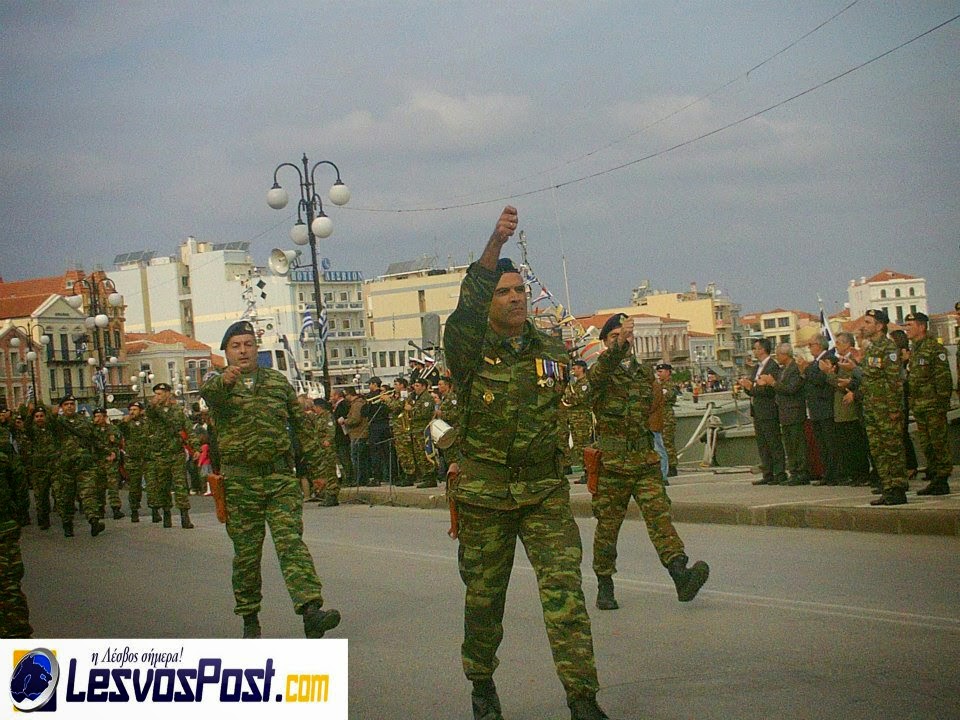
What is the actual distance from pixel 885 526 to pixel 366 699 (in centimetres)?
723

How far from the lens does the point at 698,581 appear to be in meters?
8.43

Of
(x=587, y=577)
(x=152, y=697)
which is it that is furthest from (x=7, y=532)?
(x=587, y=577)

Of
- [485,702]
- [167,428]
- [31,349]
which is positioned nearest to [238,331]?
[485,702]

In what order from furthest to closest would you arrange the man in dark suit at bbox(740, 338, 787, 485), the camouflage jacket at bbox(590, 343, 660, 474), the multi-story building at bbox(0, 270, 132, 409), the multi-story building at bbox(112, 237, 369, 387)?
1. the multi-story building at bbox(112, 237, 369, 387)
2. the multi-story building at bbox(0, 270, 132, 409)
3. the man in dark suit at bbox(740, 338, 787, 485)
4. the camouflage jacket at bbox(590, 343, 660, 474)

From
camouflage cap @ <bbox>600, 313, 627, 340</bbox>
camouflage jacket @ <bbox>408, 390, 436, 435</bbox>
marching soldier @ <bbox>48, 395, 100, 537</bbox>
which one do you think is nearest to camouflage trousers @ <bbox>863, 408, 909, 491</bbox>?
camouflage cap @ <bbox>600, 313, 627, 340</bbox>

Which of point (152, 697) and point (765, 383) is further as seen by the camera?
point (765, 383)

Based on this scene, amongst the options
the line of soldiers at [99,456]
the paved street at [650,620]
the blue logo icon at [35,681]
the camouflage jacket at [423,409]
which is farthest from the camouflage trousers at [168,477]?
the blue logo icon at [35,681]

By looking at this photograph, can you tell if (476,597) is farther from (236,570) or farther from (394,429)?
(394,429)

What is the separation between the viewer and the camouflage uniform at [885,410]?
12.4m

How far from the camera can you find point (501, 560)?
5.70 m

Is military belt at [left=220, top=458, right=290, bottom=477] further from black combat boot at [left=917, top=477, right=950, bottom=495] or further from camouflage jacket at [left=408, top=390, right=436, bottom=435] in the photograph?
camouflage jacket at [left=408, top=390, right=436, bottom=435]

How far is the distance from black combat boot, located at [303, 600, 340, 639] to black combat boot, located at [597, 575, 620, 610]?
6.47 feet

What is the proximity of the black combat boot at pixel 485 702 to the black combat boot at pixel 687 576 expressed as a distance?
10.2ft

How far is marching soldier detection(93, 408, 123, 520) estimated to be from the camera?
1886 centimetres
